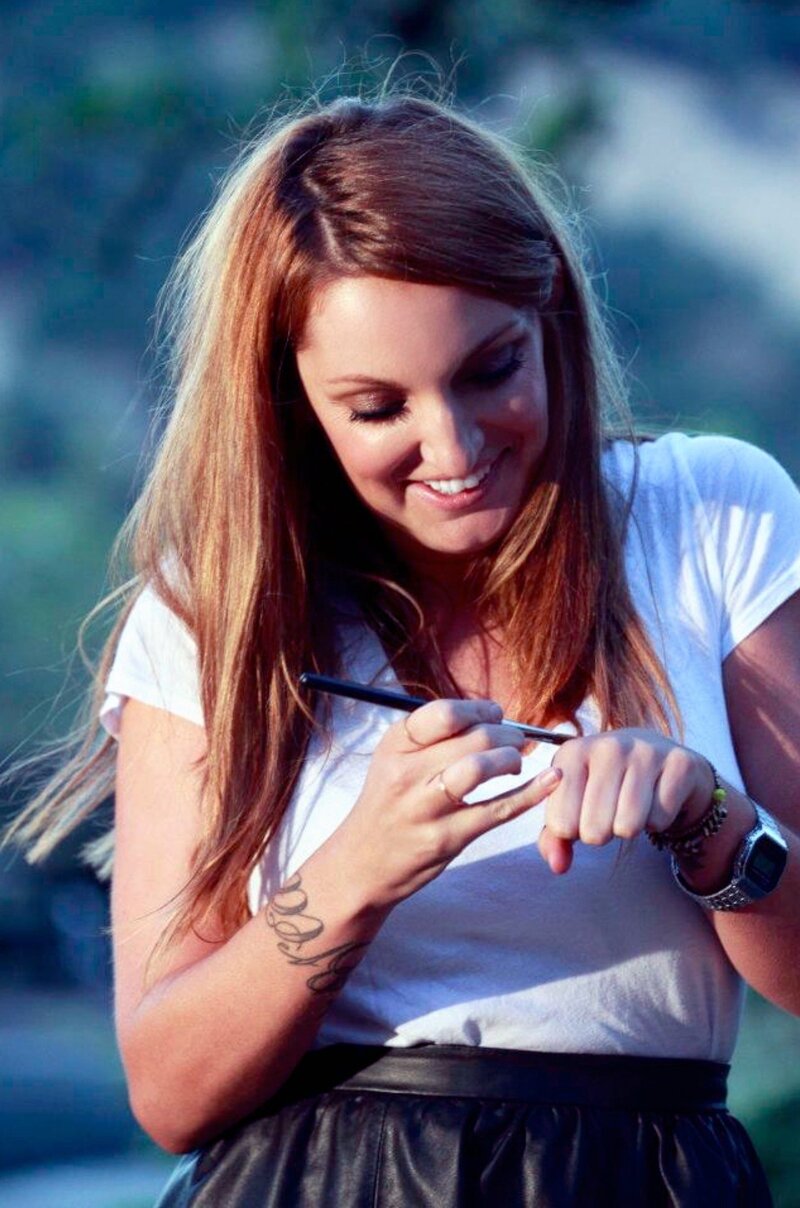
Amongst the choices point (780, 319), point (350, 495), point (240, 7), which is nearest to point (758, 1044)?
point (780, 319)

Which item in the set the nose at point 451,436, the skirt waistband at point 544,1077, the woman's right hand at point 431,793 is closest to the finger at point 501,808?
the woman's right hand at point 431,793

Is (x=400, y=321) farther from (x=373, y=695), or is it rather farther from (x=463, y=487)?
(x=373, y=695)

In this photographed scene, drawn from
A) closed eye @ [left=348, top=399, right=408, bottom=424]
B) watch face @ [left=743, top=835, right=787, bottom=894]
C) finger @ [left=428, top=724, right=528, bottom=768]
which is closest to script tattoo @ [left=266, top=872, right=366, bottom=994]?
finger @ [left=428, top=724, right=528, bottom=768]

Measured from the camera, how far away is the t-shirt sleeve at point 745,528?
5.59 ft

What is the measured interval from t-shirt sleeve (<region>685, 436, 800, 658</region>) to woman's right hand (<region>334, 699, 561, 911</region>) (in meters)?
0.35

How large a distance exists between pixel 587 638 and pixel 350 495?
332mm

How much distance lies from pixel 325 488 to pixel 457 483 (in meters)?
0.25

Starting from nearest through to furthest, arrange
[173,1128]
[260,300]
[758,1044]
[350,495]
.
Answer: [173,1128]
[260,300]
[350,495]
[758,1044]

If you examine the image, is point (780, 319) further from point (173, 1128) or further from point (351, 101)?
point (173, 1128)

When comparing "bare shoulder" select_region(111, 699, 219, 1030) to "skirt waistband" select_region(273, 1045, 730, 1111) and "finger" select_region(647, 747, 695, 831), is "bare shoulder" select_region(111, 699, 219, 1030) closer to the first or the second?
"skirt waistband" select_region(273, 1045, 730, 1111)

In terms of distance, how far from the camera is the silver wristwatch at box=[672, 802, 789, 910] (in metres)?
1.52

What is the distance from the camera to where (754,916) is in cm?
156

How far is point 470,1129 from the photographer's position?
61.1 inches

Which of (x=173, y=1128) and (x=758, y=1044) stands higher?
(x=173, y=1128)
